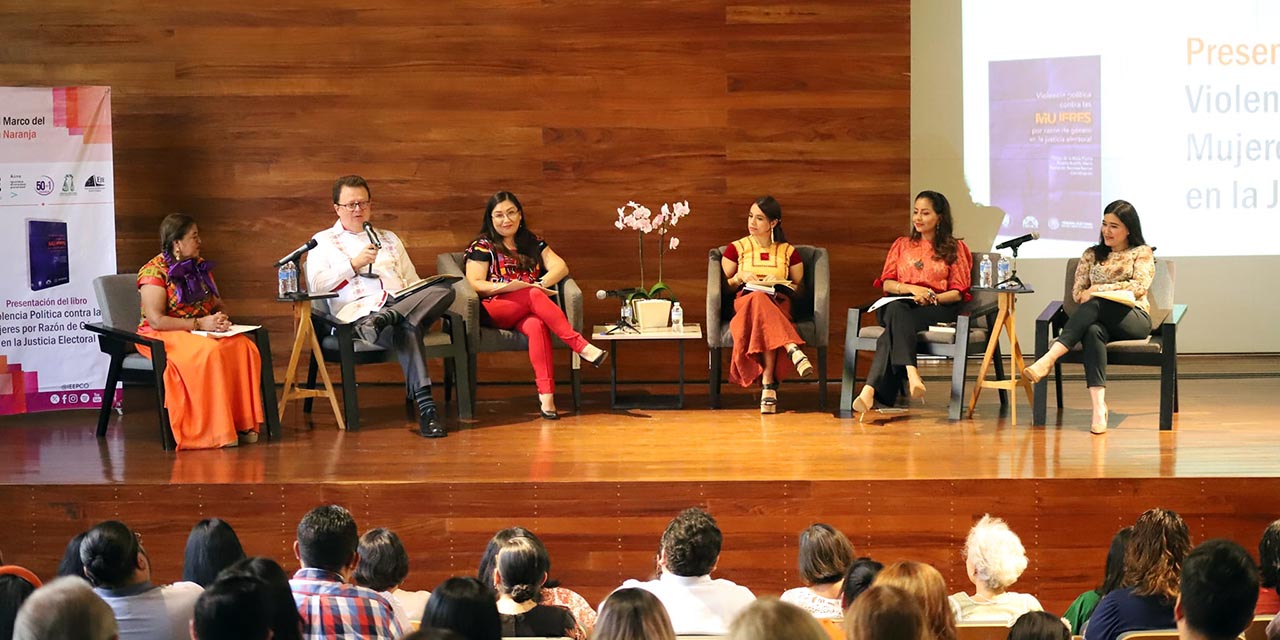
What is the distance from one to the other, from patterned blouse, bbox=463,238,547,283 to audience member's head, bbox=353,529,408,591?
311 cm

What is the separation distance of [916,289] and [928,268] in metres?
0.18

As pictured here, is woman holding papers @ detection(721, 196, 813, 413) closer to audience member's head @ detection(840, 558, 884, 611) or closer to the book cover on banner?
the book cover on banner

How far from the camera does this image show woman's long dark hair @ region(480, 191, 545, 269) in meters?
6.49

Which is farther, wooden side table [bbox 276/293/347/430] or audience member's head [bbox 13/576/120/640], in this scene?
wooden side table [bbox 276/293/347/430]

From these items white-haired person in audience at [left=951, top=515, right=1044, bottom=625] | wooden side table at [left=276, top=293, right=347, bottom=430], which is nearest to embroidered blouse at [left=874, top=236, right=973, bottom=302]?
wooden side table at [left=276, top=293, right=347, bottom=430]

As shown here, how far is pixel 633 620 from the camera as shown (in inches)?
93.0

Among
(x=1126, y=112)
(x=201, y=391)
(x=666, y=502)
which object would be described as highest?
(x=1126, y=112)

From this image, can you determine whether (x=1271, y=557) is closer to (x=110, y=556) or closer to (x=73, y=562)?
(x=110, y=556)

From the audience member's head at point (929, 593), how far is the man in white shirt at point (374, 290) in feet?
11.4

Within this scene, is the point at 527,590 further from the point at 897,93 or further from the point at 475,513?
the point at 897,93

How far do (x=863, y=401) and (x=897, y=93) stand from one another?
6.21ft

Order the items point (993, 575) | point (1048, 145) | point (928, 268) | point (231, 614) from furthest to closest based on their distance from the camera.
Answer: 1. point (1048, 145)
2. point (928, 268)
3. point (993, 575)
4. point (231, 614)

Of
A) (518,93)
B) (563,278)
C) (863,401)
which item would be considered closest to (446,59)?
(518,93)

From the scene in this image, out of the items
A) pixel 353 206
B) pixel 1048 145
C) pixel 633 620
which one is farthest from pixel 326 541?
pixel 1048 145
